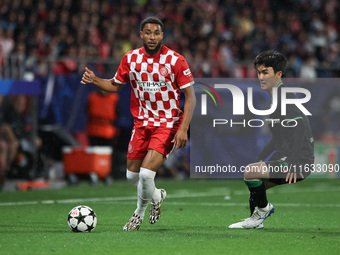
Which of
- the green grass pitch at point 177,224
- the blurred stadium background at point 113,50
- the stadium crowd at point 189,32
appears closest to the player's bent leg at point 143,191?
the green grass pitch at point 177,224

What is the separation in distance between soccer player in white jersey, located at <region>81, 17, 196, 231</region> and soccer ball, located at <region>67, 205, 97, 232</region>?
462 mm

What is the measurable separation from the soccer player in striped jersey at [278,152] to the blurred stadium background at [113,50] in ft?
24.7

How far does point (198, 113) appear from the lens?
16.5m

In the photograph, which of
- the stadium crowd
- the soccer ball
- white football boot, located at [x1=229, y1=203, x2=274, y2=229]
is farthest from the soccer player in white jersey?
the stadium crowd

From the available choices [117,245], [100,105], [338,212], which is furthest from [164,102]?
[100,105]

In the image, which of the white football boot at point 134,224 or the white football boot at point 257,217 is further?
the white football boot at point 257,217

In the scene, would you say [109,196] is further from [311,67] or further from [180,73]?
[311,67]

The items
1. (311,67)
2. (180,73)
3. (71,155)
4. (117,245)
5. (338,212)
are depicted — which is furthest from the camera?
(311,67)

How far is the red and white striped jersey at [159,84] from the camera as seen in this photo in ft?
26.6

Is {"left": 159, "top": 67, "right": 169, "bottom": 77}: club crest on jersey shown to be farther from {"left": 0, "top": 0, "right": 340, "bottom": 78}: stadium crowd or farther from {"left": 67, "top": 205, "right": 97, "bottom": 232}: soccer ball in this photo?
{"left": 0, "top": 0, "right": 340, "bottom": 78}: stadium crowd

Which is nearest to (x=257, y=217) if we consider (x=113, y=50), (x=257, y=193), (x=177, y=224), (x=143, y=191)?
(x=257, y=193)

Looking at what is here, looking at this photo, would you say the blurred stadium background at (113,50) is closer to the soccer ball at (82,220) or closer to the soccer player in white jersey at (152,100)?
the soccer player in white jersey at (152,100)

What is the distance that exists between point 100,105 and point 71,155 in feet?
4.15

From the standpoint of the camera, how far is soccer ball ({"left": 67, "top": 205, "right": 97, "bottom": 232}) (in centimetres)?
775
